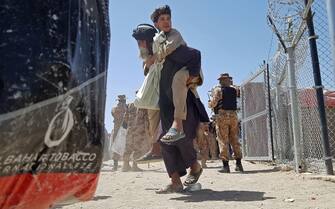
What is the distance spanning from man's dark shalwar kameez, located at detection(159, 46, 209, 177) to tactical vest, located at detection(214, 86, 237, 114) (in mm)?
3293

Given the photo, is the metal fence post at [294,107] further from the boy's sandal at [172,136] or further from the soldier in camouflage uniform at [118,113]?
the soldier in camouflage uniform at [118,113]

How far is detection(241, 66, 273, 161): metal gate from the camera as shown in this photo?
8.58m

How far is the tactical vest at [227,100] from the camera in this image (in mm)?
7773

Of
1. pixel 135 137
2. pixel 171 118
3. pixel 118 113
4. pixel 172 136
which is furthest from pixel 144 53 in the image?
pixel 118 113

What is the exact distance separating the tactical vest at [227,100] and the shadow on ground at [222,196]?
3.51 meters

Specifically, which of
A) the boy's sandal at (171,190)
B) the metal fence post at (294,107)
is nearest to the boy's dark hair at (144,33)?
the boy's sandal at (171,190)

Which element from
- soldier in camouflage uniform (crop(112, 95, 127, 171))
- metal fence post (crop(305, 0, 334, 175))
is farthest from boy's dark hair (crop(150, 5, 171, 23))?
soldier in camouflage uniform (crop(112, 95, 127, 171))

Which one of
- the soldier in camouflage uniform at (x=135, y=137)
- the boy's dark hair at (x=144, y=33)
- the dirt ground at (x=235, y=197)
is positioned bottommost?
the dirt ground at (x=235, y=197)

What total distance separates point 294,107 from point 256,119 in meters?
3.56

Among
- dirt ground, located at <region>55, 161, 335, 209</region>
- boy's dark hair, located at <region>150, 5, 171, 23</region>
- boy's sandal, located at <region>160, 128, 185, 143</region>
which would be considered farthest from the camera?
boy's dark hair, located at <region>150, 5, 171, 23</region>

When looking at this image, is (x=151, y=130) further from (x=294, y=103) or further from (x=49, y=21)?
(x=49, y=21)

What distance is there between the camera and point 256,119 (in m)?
9.58

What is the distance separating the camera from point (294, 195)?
3908 millimetres

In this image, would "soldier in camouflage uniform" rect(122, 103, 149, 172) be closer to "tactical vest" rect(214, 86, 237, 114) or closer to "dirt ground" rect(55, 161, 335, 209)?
"tactical vest" rect(214, 86, 237, 114)
